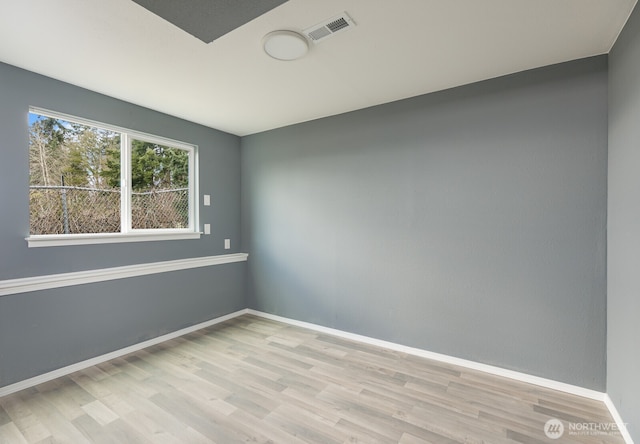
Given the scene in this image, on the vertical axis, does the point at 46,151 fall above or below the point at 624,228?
above

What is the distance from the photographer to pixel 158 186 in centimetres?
325

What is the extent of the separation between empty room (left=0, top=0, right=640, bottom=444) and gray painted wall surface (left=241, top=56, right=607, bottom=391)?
2 cm

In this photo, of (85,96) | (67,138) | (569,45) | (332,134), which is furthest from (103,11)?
(569,45)

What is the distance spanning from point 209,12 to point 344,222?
223 cm

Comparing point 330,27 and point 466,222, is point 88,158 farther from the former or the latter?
point 466,222

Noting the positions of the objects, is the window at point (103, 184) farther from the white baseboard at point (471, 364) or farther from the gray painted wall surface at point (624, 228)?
the gray painted wall surface at point (624, 228)

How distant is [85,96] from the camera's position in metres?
2.60

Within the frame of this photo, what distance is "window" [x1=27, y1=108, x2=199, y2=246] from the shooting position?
2.43 m

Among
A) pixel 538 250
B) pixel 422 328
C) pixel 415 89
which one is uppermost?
pixel 415 89

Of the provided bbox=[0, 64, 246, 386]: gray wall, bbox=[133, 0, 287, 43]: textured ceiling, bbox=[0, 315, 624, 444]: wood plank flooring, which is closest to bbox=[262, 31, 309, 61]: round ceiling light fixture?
bbox=[133, 0, 287, 43]: textured ceiling

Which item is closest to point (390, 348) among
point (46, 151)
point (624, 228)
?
point (624, 228)

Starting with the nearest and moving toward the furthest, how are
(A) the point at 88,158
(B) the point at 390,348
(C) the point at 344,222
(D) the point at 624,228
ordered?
1. (D) the point at 624,228
2. (A) the point at 88,158
3. (B) the point at 390,348
4. (C) the point at 344,222

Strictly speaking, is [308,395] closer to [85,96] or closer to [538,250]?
[538,250]

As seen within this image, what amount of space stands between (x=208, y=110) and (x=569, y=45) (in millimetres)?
3176
